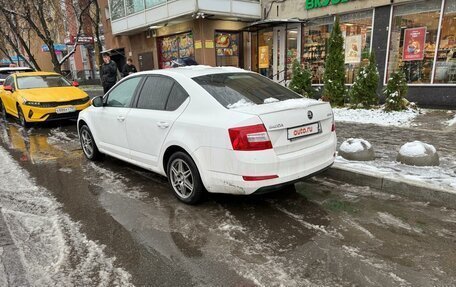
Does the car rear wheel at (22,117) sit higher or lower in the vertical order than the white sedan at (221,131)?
lower

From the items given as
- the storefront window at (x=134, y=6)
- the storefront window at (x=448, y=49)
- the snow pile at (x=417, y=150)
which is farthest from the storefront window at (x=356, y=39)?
the storefront window at (x=134, y=6)

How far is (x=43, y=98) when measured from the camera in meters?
9.70

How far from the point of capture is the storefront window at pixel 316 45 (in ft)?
42.9

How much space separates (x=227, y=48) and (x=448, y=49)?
8.67 m

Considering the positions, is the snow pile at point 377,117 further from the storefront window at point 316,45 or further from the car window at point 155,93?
the car window at point 155,93

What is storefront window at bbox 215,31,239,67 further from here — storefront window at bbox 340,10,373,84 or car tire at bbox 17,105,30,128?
car tire at bbox 17,105,30,128

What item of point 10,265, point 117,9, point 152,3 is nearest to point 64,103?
point 10,265

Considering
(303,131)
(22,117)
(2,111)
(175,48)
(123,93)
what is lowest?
(2,111)

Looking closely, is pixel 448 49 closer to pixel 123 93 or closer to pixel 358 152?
pixel 358 152

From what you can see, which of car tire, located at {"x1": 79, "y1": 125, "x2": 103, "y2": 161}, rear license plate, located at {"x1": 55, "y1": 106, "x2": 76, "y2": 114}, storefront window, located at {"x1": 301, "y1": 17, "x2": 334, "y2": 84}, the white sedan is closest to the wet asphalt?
the white sedan

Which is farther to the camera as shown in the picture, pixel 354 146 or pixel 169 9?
pixel 169 9

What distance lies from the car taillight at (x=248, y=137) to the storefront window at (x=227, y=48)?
41.5ft

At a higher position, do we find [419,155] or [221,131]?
[221,131]

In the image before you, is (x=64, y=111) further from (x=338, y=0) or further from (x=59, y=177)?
(x=338, y=0)
